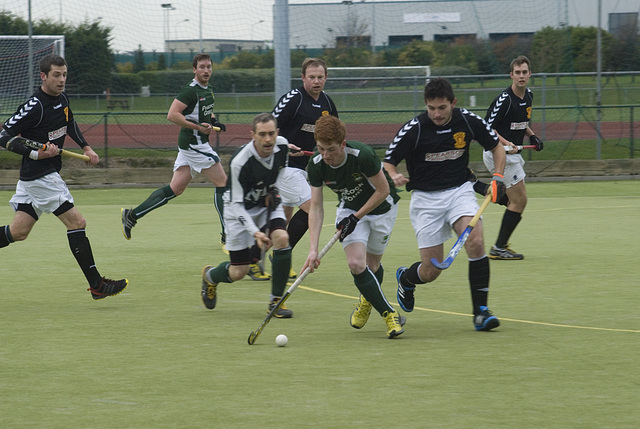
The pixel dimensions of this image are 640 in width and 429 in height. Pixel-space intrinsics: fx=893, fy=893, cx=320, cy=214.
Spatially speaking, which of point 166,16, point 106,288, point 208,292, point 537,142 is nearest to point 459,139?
point 208,292

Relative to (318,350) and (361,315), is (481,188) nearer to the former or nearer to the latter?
(361,315)

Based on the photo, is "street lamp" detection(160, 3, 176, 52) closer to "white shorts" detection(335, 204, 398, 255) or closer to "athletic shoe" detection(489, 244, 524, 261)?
"athletic shoe" detection(489, 244, 524, 261)

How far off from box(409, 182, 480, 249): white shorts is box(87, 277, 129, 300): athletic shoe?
2462mm

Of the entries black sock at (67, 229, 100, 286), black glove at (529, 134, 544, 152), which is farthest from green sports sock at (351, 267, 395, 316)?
black glove at (529, 134, 544, 152)

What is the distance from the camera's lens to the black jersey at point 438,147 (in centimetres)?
607

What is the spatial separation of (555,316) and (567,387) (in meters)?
1.87

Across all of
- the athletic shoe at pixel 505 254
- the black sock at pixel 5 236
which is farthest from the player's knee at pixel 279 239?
the athletic shoe at pixel 505 254

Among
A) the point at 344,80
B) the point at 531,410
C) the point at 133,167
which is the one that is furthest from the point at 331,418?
the point at 344,80

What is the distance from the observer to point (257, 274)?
8.28 m

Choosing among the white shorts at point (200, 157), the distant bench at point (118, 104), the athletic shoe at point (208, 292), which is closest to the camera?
the athletic shoe at point (208, 292)

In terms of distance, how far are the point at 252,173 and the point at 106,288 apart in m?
1.65

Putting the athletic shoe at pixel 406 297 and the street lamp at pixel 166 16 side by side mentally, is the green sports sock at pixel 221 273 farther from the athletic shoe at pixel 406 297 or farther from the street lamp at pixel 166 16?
the street lamp at pixel 166 16

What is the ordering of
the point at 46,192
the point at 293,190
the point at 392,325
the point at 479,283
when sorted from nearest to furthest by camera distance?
the point at 392,325 < the point at 479,283 < the point at 46,192 < the point at 293,190

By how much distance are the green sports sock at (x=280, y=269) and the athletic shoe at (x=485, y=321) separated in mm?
1393
